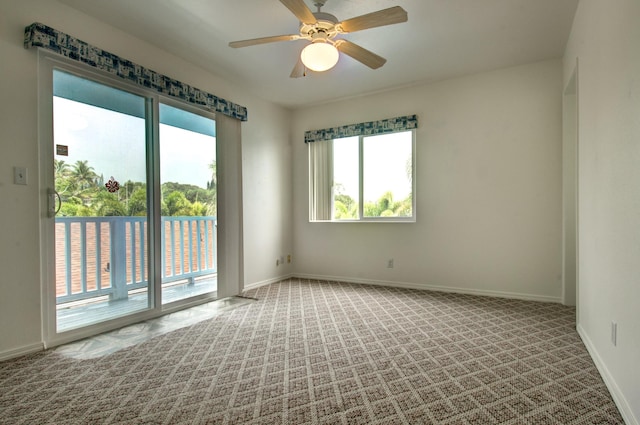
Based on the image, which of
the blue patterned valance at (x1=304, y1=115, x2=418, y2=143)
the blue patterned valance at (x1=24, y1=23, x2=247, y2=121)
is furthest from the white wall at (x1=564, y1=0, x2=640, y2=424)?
the blue patterned valance at (x1=24, y1=23, x2=247, y2=121)

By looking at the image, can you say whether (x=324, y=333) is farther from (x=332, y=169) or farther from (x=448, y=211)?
(x=332, y=169)

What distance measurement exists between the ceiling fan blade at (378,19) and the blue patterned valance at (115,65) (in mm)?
1845

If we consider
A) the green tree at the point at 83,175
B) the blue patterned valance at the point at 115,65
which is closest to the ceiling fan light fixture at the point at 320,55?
the blue patterned valance at the point at 115,65

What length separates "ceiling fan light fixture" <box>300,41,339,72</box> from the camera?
224 centimetres

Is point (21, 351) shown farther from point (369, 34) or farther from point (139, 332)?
point (369, 34)

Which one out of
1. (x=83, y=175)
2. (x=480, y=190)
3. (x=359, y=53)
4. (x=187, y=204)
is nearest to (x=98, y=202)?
(x=83, y=175)

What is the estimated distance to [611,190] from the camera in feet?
5.73

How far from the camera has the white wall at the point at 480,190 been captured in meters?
3.45

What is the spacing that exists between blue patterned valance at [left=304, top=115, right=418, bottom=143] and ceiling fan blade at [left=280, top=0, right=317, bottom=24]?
2250 mm

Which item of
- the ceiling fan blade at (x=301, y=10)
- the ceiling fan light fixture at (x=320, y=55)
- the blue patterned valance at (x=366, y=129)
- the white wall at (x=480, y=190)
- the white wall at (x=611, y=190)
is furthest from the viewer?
the blue patterned valance at (x=366, y=129)

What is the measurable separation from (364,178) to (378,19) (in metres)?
2.60

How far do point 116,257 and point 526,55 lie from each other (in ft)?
14.6

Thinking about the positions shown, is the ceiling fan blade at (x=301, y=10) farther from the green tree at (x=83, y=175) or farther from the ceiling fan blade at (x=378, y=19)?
the green tree at (x=83, y=175)

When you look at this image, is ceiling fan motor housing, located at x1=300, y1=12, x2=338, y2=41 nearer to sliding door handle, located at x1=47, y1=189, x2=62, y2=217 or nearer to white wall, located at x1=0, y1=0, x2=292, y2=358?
white wall, located at x1=0, y1=0, x2=292, y2=358
